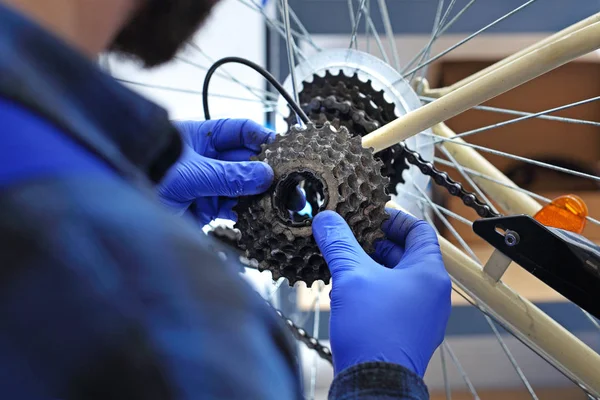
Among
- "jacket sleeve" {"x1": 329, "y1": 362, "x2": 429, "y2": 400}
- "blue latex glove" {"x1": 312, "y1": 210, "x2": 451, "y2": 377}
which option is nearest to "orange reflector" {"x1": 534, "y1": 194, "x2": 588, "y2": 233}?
"blue latex glove" {"x1": 312, "y1": 210, "x2": 451, "y2": 377}

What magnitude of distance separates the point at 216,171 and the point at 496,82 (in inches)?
9.7

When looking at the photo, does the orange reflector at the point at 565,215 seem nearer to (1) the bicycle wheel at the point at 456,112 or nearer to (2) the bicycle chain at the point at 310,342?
(1) the bicycle wheel at the point at 456,112

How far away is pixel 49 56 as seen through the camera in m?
0.17

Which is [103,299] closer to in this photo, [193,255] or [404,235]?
[193,255]

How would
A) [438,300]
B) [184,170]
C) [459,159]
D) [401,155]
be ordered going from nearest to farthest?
1. [438,300]
2. [184,170]
3. [401,155]
4. [459,159]

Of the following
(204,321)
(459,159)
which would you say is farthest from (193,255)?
(459,159)

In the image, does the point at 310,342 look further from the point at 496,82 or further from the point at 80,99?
the point at 80,99

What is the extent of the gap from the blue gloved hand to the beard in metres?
0.12

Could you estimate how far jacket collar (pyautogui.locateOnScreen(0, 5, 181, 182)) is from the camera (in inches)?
6.0

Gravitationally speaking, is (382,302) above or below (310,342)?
above

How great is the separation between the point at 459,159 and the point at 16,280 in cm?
63

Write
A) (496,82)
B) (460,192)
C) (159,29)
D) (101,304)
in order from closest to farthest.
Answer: (101,304)
(159,29)
(496,82)
(460,192)

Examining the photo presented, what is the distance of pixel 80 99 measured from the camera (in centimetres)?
18

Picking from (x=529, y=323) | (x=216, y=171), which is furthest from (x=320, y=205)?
(x=529, y=323)
